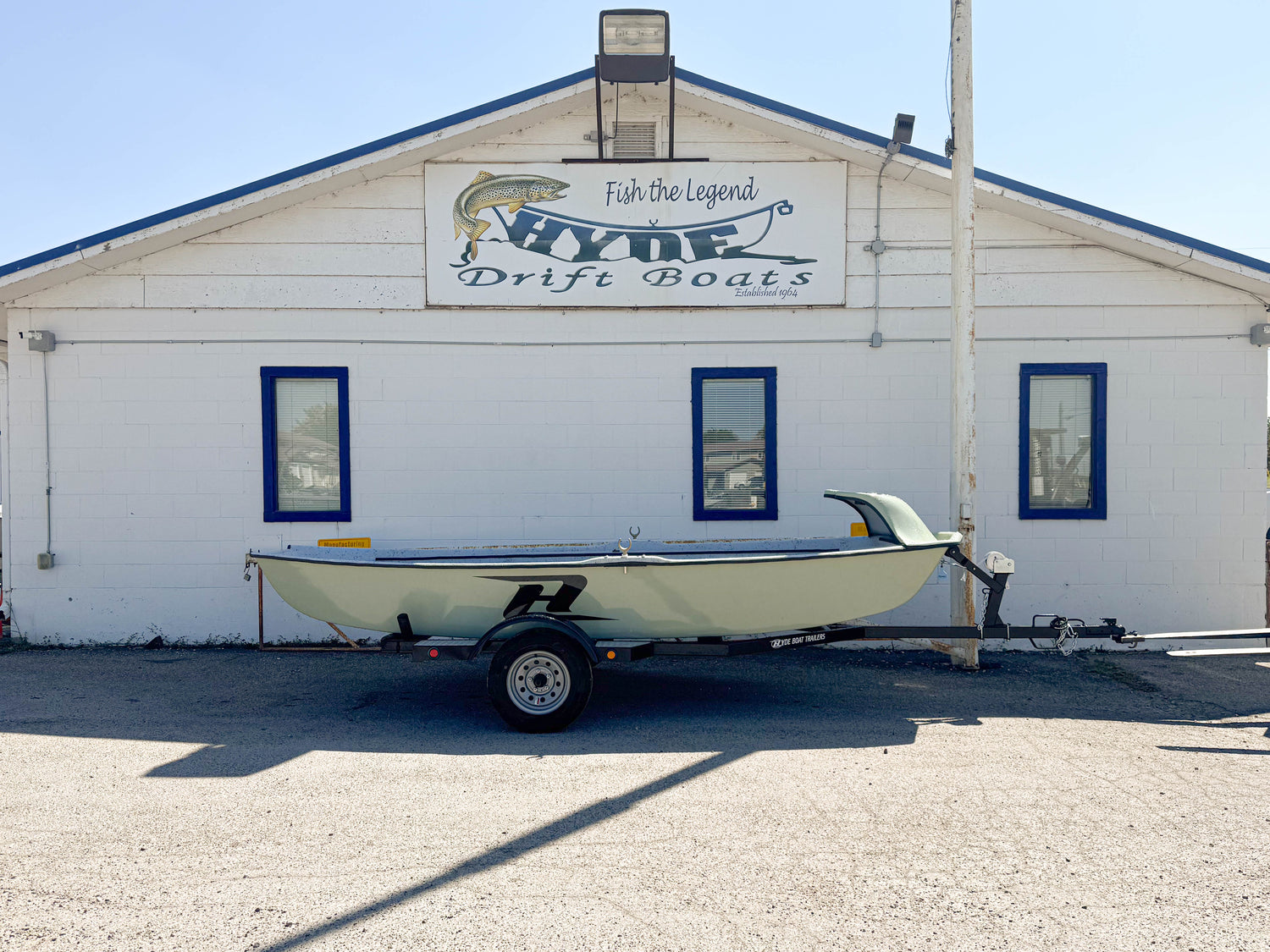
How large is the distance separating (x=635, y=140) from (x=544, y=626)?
5189mm

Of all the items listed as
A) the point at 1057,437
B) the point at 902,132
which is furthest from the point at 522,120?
the point at 1057,437

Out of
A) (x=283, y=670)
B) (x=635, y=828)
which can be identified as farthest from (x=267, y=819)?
(x=283, y=670)

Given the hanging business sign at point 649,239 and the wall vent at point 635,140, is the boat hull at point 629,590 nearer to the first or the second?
the hanging business sign at point 649,239

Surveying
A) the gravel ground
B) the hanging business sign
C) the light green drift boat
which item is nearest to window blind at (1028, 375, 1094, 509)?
the gravel ground

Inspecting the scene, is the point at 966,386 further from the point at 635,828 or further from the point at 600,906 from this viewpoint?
the point at 600,906

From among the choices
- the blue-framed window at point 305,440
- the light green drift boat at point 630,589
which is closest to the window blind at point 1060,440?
the light green drift boat at point 630,589

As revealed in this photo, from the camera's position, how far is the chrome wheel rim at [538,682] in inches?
201

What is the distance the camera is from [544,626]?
5.13m

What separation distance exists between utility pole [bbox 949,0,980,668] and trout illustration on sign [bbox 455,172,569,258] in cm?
353

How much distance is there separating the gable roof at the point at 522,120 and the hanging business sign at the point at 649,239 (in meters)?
0.47

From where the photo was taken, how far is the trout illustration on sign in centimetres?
788

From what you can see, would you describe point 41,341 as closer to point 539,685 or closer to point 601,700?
point 539,685

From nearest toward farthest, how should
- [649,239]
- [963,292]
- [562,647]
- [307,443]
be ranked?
[562,647], [963,292], [649,239], [307,443]

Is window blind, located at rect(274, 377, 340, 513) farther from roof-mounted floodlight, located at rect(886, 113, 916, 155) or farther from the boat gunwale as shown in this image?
roof-mounted floodlight, located at rect(886, 113, 916, 155)
